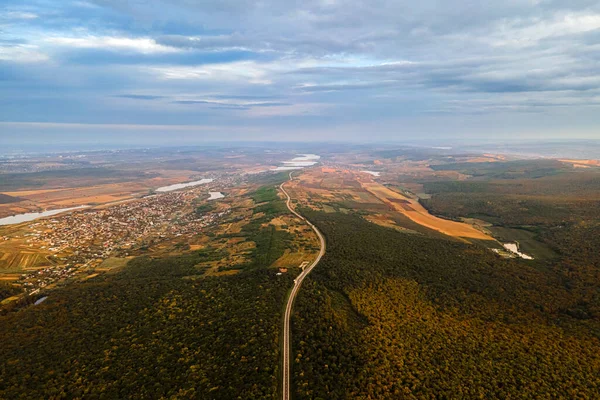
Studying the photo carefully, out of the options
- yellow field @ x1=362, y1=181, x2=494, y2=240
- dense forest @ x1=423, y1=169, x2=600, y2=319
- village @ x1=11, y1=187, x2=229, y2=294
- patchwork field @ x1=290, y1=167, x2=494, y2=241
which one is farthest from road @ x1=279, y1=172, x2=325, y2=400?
village @ x1=11, y1=187, x2=229, y2=294

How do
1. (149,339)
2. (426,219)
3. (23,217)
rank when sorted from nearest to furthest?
(149,339)
(426,219)
(23,217)

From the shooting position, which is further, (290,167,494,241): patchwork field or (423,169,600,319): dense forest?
(290,167,494,241): patchwork field

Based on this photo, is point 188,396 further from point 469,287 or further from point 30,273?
point 30,273

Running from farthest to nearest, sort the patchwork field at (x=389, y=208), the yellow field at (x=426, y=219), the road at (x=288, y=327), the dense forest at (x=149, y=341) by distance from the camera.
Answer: the patchwork field at (x=389, y=208) < the yellow field at (x=426, y=219) < the road at (x=288, y=327) < the dense forest at (x=149, y=341)

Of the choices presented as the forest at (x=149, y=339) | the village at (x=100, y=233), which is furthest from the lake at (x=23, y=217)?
the forest at (x=149, y=339)

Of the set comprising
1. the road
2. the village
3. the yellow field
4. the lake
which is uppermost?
the yellow field

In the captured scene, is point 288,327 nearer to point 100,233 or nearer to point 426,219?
point 426,219

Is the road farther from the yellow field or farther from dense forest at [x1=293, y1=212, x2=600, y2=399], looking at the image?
the yellow field

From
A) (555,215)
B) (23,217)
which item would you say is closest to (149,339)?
(555,215)

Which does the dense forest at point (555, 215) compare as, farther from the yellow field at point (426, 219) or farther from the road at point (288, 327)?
the road at point (288, 327)
